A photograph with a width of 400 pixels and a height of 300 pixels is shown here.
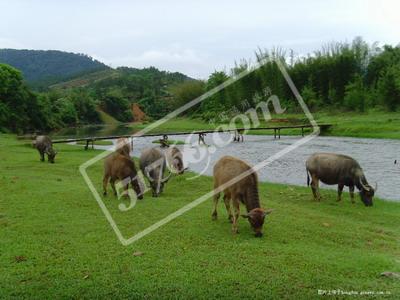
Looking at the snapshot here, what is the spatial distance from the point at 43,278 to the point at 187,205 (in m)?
5.10

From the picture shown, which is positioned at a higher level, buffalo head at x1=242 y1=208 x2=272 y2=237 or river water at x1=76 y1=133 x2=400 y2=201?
A: buffalo head at x1=242 y1=208 x2=272 y2=237

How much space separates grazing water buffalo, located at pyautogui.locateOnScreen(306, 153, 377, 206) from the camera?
12102 millimetres

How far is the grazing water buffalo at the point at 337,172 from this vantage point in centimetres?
1210

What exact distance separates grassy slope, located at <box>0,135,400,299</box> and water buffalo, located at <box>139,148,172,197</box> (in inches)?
39.1

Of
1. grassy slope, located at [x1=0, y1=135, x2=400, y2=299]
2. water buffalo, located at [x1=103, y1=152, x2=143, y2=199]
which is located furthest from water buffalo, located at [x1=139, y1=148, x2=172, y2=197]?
grassy slope, located at [x1=0, y1=135, x2=400, y2=299]

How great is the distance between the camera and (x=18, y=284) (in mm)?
5410

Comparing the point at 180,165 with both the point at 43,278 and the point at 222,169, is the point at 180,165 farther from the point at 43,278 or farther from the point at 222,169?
the point at 43,278

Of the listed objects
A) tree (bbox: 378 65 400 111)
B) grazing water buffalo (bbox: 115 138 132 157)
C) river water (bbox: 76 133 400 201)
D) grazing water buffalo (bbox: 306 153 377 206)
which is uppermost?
tree (bbox: 378 65 400 111)

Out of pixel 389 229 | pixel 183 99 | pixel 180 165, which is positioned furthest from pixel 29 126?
pixel 389 229

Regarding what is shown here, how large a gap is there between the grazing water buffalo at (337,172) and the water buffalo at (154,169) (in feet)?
14.8
